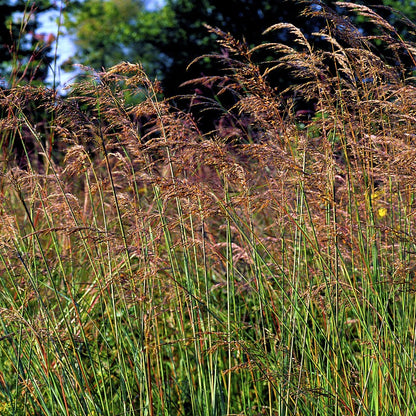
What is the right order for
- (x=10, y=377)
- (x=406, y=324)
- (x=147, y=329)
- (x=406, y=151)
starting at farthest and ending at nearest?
1. (x=10, y=377)
2. (x=406, y=324)
3. (x=147, y=329)
4. (x=406, y=151)

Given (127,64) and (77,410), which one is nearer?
(127,64)

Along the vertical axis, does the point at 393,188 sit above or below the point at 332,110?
below

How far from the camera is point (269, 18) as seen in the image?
36.9 ft

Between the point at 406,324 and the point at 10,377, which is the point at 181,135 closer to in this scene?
the point at 406,324

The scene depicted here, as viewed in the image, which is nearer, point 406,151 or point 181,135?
point 406,151

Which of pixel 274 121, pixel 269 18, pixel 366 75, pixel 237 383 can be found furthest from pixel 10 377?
pixel 269 18

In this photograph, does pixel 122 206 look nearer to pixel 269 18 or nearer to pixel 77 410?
pixel 77 410

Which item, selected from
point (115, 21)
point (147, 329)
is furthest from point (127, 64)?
point (115, 21)

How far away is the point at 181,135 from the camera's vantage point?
188cm

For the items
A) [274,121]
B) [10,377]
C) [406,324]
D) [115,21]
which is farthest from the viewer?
[115,21]

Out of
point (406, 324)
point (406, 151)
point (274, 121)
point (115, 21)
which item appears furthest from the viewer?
point (115, 21)

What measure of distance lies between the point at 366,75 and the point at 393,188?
0.45 m

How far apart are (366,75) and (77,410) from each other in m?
1.66

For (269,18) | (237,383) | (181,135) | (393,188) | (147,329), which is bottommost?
(237,383)
